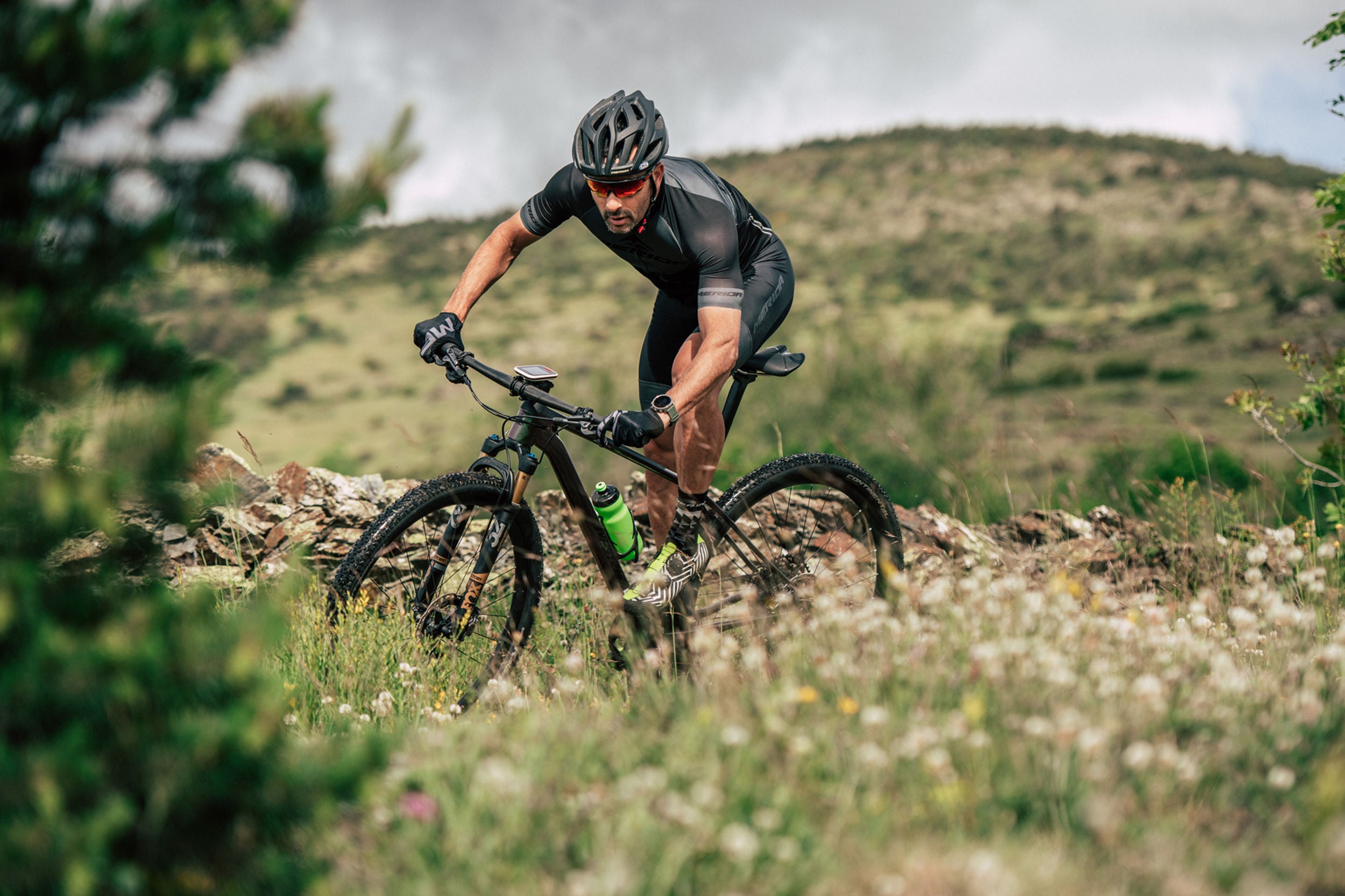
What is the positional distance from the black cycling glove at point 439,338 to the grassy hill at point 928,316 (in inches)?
164

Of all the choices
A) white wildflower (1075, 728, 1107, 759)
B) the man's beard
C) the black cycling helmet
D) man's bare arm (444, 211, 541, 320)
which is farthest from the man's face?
white wildflower (1075, 728, 1107, 759)

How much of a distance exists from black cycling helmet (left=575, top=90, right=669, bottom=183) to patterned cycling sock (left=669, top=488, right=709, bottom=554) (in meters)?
A: 1.59

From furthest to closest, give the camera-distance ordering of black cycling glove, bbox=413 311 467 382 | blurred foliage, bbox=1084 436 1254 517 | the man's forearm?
blurred foliage, bbox=1084 436 1254 517 < the man's forearm < black cycling glove, bbox=413 311 467 382

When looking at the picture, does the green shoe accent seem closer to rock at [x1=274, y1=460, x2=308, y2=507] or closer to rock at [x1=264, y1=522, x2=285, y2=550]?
rock at [x1=264, y1=522, x2=285, y2=550]

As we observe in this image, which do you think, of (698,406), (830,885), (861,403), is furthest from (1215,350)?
(830,885)

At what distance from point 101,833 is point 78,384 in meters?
1.01

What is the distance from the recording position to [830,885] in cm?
221

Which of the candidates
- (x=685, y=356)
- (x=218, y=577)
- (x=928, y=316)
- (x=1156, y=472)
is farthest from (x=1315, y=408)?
(x=928, y=316)

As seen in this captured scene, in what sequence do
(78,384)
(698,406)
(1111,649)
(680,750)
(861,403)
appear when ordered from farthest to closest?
(861,403), (698,406), (1111,649), (680,750), (78,384)

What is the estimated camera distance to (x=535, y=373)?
14.6 ft

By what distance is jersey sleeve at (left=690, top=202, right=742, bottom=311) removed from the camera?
176 inches

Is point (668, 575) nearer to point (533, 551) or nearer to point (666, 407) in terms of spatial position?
point (533, 551)

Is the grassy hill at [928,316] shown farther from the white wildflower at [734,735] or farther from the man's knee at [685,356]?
the white wildflower at [734,735]

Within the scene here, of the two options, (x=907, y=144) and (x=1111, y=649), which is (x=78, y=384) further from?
(x=907, y=144)
